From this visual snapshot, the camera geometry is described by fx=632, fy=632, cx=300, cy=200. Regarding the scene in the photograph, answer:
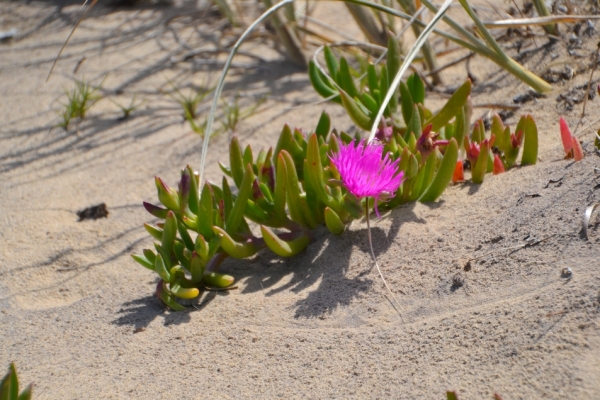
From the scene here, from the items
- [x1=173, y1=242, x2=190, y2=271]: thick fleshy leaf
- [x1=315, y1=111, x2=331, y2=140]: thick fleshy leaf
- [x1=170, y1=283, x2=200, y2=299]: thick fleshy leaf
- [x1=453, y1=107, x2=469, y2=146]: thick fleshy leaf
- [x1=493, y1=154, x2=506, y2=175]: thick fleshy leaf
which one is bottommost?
[x1=493, y1=154, x2=506, y2=175]: thick fleshy leaf

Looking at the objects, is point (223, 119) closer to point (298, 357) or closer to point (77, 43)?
point (77, 43)

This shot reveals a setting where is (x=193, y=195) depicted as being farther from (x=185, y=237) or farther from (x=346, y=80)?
(x=346, y=80)

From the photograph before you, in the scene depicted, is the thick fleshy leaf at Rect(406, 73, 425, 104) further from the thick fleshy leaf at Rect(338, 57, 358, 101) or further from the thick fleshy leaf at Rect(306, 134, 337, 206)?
the thick fleshy leaf at Rect(306, 134, 337, 206)

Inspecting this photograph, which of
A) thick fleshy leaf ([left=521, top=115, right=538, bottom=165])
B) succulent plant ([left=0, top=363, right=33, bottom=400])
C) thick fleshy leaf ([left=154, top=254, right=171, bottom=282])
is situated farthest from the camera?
thick fleshy leaf ([left=521, top=115, right=538, bottom=165])

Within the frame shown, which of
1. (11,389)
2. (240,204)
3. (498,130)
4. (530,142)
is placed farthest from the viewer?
(498,130)

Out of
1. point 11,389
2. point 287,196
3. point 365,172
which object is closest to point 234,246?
point 287,196

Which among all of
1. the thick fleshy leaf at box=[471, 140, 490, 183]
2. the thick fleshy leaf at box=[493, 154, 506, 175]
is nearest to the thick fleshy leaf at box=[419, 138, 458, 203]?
the thick fleshy leaf at box=[471, 140, 490, 183]
